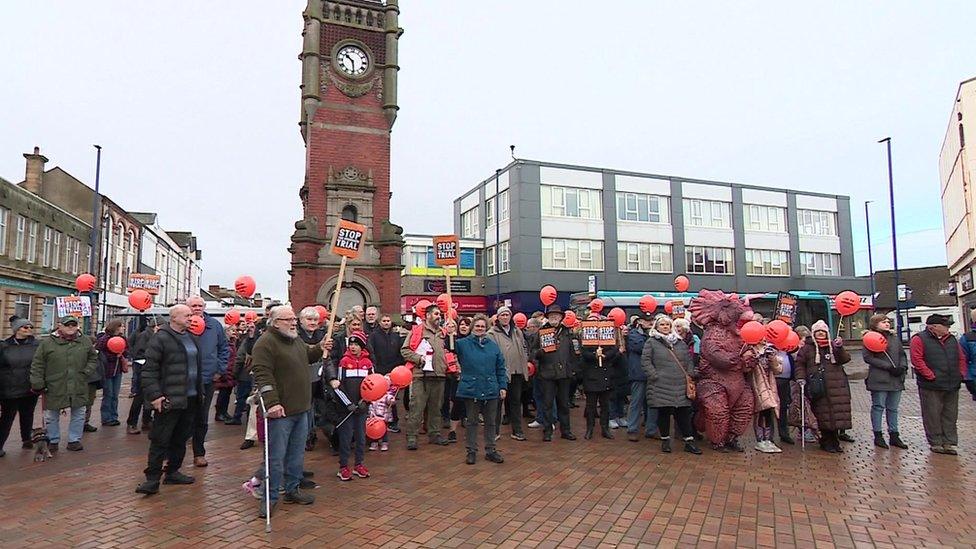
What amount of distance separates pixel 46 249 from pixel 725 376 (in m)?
34.9

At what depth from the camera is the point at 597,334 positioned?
8.81m

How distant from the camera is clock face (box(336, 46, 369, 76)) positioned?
2244 centimetres

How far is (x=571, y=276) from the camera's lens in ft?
125

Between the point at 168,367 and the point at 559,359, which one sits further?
the point at 559,359

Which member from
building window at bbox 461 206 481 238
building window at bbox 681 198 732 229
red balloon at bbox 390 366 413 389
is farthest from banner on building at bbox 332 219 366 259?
building window at bbox 681 198 732 229

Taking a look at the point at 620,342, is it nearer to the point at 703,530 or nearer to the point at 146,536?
the point at 703,530

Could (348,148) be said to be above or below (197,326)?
above

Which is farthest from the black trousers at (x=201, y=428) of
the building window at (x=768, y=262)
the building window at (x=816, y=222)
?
the building window at (x=816, y=222)

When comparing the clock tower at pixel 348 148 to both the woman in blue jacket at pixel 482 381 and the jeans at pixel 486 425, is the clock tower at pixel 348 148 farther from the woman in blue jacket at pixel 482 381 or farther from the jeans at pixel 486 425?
the jeans at pixel 486 425

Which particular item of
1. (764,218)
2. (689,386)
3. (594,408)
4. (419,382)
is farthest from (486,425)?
(764,218)

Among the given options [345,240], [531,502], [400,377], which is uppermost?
[345,240]

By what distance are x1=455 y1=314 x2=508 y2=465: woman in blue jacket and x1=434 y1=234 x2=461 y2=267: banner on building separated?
3751 millimetres

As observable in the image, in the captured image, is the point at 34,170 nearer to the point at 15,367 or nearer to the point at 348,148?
the point at 348,148

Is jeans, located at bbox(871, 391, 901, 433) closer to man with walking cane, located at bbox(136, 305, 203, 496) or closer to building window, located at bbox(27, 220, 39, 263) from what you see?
man with walking cane, located at bbox(136, 305, 203, 496)
